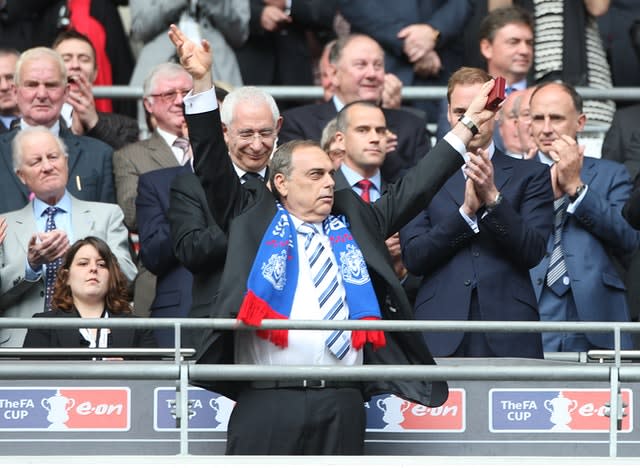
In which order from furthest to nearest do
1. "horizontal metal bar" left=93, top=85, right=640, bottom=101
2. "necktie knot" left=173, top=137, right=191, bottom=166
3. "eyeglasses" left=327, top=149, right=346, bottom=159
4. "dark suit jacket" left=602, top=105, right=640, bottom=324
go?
"horizontal metal bar" left=93, top=85, right=640, bottom=101
"dark suit jacket" left=602, top=105, right=640, bottom=324
"necktie knot" left=173, top=137, right=191, bottom=166
"eyeglasses" left=327, top=149, right=346, bottom=159

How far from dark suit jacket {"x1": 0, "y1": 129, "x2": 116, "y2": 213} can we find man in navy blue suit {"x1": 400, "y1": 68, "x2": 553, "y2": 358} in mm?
2511

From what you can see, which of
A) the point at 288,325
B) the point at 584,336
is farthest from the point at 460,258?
the point at 288,325

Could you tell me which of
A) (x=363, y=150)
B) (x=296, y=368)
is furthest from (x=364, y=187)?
(x=296, y=368)

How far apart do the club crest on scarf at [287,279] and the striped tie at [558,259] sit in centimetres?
222

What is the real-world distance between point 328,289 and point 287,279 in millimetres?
202

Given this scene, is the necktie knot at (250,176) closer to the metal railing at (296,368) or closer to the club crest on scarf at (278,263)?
the club crest on scarf at (278,263)

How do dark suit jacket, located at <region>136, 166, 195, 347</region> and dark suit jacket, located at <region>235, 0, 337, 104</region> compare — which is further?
dark suit jacket, located at <region>235, 0, 337, 104</region>

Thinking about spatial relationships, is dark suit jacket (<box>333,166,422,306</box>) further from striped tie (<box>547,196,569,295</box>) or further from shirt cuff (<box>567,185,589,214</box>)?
shirt cuff (<box>567,185,589,214</box>)

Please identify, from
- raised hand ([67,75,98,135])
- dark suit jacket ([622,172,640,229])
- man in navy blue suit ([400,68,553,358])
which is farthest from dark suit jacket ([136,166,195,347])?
dark suit jacket ([622,172,640,229])

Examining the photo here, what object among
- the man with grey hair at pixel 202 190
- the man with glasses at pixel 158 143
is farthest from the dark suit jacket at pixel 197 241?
the man with glasses at pixel 158 143

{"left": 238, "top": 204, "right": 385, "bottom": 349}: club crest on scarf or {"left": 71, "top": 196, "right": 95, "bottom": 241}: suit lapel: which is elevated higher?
{"left": 71, "top": 196, "right": 95, "bottom": 241}: suit lapel

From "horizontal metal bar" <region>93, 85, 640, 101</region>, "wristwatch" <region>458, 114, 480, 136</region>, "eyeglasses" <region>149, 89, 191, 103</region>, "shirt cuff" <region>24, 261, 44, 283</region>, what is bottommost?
"shirt cuff" <region>24, 261, 44, 283</region>

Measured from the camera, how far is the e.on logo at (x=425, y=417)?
8969 mm

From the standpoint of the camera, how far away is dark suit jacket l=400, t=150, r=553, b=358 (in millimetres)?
9562
